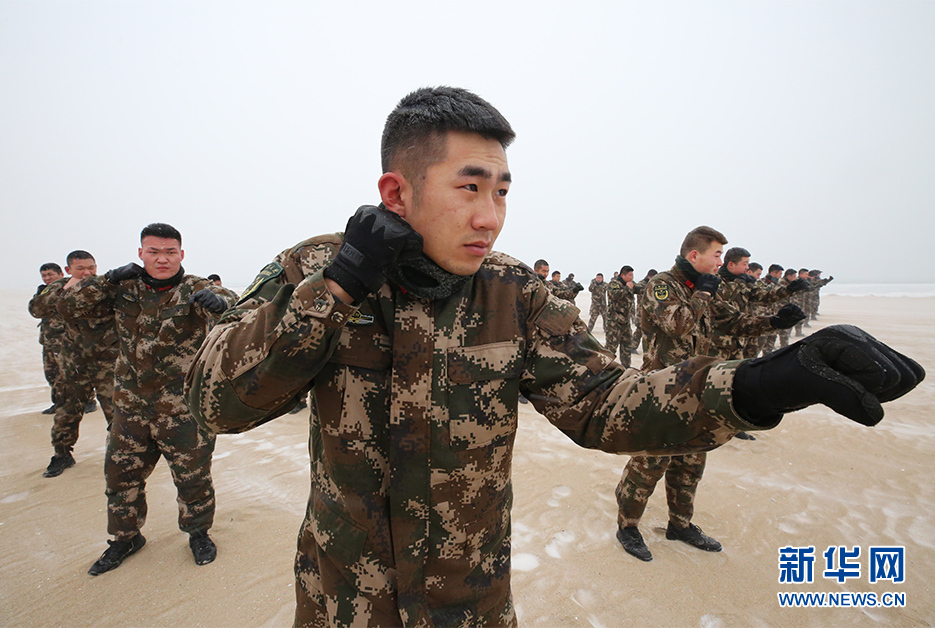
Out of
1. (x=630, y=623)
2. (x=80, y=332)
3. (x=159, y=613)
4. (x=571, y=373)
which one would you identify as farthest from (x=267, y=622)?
(x=80, y=332)

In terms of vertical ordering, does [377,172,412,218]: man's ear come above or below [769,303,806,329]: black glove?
above

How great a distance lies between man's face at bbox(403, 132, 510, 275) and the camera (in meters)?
1.26

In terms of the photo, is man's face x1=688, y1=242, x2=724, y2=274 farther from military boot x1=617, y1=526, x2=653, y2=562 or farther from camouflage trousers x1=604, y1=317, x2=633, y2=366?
camouflage trousers x1=604, y1=317, x2=633, y2=366

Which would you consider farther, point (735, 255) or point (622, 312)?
point (622, 312)

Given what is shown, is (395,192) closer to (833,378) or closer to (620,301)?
(833,378)

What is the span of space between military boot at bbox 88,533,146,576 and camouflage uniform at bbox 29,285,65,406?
374 cm

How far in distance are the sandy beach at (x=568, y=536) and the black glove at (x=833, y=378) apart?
2.66 m

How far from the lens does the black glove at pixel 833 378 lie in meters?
0.93

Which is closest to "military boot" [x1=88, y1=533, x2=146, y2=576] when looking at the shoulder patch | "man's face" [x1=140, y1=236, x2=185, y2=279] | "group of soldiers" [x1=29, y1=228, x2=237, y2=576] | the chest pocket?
"group of soldiers" [x1=29, y1=228, x2=237, y2=576]

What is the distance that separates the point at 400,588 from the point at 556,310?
109 cm

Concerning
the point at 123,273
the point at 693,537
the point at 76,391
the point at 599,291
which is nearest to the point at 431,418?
the point at 693,537

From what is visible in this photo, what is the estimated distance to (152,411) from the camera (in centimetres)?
346

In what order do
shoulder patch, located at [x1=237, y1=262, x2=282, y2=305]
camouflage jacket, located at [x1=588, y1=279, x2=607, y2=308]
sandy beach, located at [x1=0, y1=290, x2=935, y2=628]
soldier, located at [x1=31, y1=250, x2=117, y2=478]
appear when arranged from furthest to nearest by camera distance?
camouflage jacket, located at [x1=588, y1=279, x2=607, y2=308], soldier, located at [x1=31, y1=250, x2=117, y2=478], sandy beach, located at [x1=0, y1=290, x2=935, y2=628], shoulder patch, located at [x1=237, y1=262, x2=282, y2=305]

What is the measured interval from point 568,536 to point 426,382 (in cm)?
325
